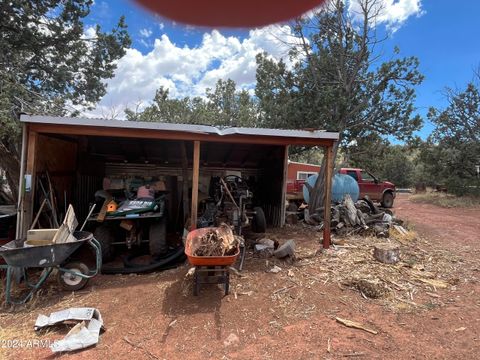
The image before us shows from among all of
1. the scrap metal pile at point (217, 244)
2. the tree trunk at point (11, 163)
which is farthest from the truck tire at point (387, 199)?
the tree trunk at point (11, 163)

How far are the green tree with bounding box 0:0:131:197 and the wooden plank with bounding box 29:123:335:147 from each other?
1.08 meters

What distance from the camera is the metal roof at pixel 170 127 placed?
4.46m

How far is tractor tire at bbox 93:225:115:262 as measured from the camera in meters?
5.25

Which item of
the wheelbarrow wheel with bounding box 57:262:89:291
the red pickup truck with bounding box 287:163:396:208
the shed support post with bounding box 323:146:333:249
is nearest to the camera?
the wheelbarrow wheel with bounding box 57:262:89:291

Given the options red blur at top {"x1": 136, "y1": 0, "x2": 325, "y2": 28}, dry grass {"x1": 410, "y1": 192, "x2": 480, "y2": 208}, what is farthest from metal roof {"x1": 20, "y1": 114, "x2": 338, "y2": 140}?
dry grass {"x1": 410, "y1": 192, "x2": 480, "y2": 208}

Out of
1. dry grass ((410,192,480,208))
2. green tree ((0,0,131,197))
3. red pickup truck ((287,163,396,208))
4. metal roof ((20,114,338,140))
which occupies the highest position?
green tree ((0,0,131,197))

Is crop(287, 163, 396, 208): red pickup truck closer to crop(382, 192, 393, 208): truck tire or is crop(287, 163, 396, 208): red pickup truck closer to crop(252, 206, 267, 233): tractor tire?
crop(382, 192, 393, 208): truck tire

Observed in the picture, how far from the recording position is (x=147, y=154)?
809cm

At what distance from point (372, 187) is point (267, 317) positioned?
37.4 ft

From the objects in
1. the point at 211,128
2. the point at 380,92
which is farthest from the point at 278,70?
the point at 211,128

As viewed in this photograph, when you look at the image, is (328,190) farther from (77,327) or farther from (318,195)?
(77,327)

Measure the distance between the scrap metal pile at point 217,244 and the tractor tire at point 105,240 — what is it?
2.15 metres

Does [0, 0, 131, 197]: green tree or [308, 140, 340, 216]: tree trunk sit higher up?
[0, 0, 131, 197]: green tree

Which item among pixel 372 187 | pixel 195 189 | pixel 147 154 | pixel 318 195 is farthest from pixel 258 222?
pixel 372 187
